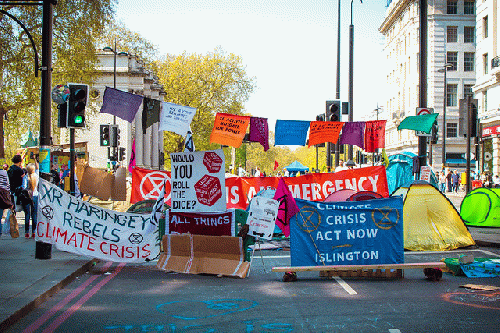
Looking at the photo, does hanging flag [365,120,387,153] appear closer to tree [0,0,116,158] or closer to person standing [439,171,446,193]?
tree [0,0,116,158]

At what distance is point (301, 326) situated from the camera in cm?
637

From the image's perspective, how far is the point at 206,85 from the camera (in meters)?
67.8

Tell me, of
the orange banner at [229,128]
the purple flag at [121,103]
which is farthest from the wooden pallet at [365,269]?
the orange banner at [229,128]

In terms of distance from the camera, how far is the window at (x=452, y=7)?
68.2 m

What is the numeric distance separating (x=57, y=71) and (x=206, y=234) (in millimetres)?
21723

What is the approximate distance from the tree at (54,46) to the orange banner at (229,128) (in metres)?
13.9

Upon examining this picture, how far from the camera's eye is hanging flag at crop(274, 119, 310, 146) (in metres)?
17.5

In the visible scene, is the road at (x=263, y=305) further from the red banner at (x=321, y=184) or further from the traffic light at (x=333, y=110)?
the traffic light at (x=333, y=110)

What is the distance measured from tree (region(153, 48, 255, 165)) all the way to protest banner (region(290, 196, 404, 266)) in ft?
191

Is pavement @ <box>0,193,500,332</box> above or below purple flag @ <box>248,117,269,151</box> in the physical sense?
below

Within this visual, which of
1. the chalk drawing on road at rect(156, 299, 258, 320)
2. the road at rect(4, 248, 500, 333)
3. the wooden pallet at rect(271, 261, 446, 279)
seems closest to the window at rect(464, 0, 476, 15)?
the road at rect(4, 248, 500, 333)

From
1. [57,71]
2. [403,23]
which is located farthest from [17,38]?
[403,23]

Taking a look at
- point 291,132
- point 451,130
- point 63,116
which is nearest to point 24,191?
point 63,116

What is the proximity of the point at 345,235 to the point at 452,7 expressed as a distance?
65.5m
